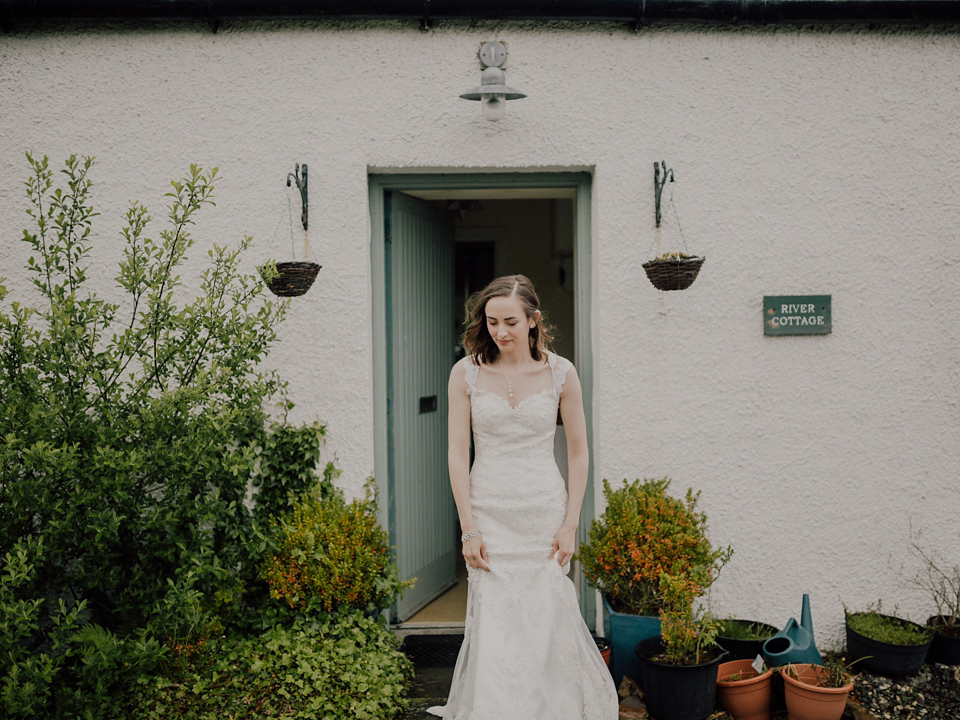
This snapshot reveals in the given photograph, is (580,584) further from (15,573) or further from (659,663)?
(15,573)

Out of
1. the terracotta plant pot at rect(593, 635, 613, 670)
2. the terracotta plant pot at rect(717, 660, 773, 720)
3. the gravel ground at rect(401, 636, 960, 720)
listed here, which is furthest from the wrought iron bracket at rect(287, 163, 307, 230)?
the terracotta plant pot at rect(717, 660, 773, 720)

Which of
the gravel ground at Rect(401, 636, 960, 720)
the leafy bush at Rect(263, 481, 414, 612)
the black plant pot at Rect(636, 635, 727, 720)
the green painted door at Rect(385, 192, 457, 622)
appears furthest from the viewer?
the green painted door at Rect(385, 192, 457, 622)

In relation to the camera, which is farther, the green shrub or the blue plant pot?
the green shrub

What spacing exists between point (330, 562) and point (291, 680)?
0.56m

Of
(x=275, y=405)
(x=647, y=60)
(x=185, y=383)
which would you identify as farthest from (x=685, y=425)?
(x=185, y=383)

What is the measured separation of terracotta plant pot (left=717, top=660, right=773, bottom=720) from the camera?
332 cm

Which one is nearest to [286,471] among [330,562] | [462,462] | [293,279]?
[330,562]

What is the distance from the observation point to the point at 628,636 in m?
3.53

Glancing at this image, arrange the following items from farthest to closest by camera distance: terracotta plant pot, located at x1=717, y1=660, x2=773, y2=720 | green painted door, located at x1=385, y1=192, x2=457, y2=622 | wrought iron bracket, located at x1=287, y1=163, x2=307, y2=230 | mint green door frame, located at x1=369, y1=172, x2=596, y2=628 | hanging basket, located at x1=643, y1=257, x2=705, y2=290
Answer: green painted door, located at x1=385, y1=192, x2=457, y2=622 < mint green door frame, located at x1=369, y1=172, x2=596, y2=628 < wrought iron bracket, located at x1=287, y1=163, x2=307, y2=230 < hanging basket, located at x1=643, y1=257, x2=705, y2=290 < terracotta plant pot, located at x1=717, y1=660, x2=773, y2=720

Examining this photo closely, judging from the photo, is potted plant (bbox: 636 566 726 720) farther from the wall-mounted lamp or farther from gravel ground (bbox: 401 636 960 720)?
the wall-mounted lamp

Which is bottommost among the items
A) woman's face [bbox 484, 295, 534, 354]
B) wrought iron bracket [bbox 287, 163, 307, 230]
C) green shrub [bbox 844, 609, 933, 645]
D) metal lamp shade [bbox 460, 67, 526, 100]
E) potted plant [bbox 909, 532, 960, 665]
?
green shrub [bbox 844, 609, 933, 645]

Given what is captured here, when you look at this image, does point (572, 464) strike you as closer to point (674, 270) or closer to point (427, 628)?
point (674, 270)

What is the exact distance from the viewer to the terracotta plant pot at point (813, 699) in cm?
323

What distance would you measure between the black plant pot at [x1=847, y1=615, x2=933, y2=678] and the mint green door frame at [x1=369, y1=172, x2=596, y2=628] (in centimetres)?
149
